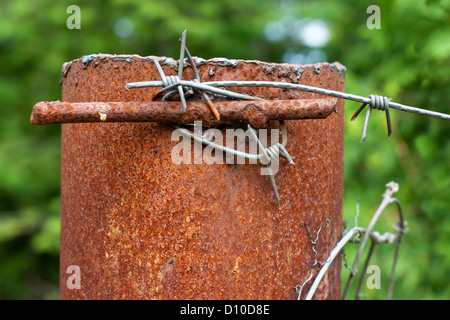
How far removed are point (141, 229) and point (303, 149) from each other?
0.48m

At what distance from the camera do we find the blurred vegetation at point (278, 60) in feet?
9.39

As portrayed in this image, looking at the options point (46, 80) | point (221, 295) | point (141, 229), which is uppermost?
point (46, 80)

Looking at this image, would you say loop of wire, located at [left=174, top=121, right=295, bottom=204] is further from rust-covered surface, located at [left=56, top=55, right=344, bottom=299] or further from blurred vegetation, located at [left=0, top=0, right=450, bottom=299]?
blurred vegetation, located at [left=0, top=0, right=450, bottom=299]

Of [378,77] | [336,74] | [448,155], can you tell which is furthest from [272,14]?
[336,74]

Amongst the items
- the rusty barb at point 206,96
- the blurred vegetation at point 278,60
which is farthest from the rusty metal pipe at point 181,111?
the blurred vegetation at point 278,60

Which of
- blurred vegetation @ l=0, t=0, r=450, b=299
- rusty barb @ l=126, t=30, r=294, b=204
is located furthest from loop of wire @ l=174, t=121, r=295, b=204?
blurred vegetation @ l=0, t=0, r=450, b=299

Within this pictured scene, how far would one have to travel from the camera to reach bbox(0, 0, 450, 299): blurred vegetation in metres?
2.86

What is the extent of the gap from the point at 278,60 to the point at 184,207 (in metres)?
5.75

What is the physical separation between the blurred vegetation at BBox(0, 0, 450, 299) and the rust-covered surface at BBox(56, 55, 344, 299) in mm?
1716

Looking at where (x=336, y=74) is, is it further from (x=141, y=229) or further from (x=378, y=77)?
(x=378, y=77)

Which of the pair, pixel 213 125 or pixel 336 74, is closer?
pixel 213 125

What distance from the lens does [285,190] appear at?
47.9 inches

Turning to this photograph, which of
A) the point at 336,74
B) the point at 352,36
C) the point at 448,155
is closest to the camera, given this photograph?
the point at 336,74

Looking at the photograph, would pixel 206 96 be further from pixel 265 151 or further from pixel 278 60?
pixel 278 60
